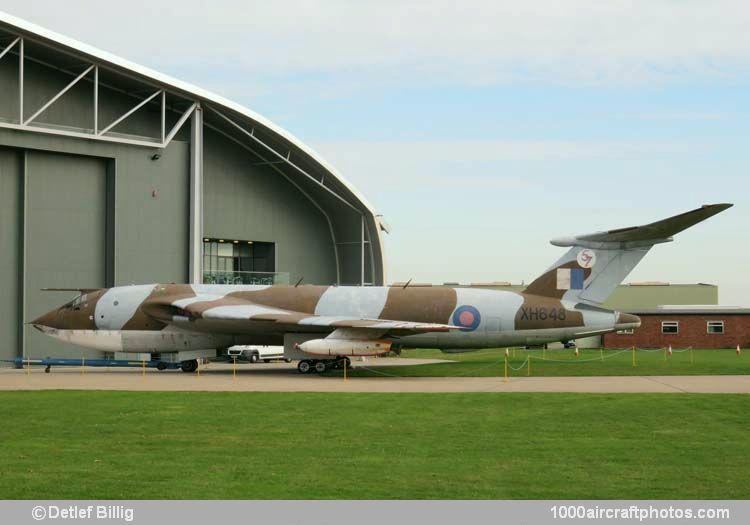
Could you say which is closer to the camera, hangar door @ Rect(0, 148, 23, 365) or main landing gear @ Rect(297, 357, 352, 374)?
main landing gear @ Rect(297, 357, 352, 374)

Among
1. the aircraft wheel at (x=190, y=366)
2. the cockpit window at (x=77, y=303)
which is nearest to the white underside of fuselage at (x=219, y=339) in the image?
the aircraft wheel at (x=190, y=366)

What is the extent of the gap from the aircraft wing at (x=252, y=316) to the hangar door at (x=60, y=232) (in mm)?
8929

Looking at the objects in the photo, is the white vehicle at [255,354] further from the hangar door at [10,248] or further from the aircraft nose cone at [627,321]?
the aircraft nose cone at [627,321]

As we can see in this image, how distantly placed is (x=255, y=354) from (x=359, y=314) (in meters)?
11.8

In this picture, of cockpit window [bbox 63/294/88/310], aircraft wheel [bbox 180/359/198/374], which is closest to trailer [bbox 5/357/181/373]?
aircraft wheel [bbox 180/359/198/374]

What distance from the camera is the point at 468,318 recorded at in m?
33.4

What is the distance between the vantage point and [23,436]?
16484 mm

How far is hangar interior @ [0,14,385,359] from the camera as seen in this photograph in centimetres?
4047

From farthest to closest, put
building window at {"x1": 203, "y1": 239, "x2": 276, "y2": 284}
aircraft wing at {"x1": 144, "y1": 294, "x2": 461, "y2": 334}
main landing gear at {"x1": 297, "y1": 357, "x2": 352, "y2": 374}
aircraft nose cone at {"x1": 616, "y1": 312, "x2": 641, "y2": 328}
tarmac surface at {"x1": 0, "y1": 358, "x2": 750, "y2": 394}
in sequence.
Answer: building window at {"x1": 203, "y1": 239, "x2": 276, "y2": 284}
main landing gear at {"x1": 297, "y1": 357, "x2": 352, "y2": 374}
aircraft nose cone at {"x1": 616, "y1": 312, "x2": 641, "y2": 328}
aircraft wing at {"x1": 144, "y1": 294, "x2": 461, "y2": 334}
tarmac surface at {"x1": 0, "y1": 358, "x2": 750, "y2": 394}

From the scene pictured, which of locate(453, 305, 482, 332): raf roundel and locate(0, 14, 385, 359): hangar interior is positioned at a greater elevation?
locate(0, 14, 385, 359): hangar interior

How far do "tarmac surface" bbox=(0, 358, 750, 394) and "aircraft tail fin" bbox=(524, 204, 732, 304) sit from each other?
150 inches

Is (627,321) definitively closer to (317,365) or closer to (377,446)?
(317,365)

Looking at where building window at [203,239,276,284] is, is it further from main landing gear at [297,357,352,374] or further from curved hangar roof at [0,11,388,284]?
main landing gear at [297,357,352,374]
